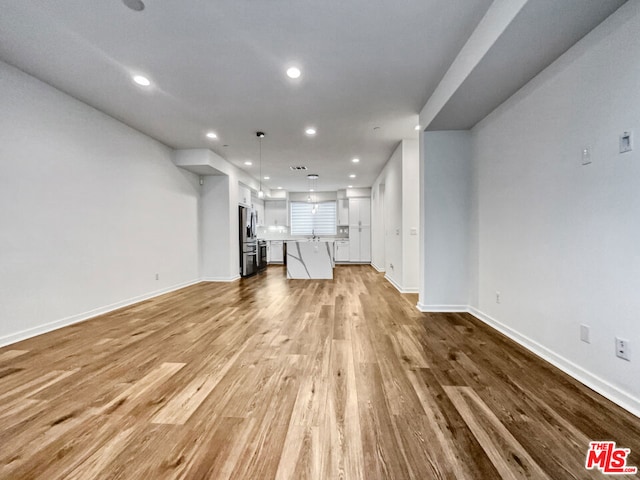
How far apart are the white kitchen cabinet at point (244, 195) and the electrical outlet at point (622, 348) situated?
6665mm

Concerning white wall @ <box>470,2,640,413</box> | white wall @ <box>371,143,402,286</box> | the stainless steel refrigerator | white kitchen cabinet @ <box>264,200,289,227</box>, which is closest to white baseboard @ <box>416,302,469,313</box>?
white wall @ <box>470,2,640,413</box>

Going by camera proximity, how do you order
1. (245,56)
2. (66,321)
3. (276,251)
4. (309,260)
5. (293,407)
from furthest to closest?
(276,251), (309,260), (66,321), (245,56), (293,407)

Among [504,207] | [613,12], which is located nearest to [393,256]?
[504,207]

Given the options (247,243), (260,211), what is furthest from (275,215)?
(247,243)

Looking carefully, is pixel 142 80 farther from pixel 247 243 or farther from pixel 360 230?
pixel 360 230

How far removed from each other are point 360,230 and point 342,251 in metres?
1.00

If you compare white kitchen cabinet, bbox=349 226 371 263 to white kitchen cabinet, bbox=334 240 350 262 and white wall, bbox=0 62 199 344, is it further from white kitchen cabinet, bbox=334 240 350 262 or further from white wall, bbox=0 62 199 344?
white wall, bbox=0 62 199 344

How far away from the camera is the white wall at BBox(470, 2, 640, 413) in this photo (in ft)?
5.46

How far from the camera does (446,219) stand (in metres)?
3.72

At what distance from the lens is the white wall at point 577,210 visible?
167cm

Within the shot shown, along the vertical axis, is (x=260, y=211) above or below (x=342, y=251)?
above

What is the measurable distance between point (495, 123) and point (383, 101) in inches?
52.0

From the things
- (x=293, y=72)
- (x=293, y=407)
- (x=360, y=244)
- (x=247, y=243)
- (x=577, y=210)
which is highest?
(x=293, y=72)

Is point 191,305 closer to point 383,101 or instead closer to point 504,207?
point 383,101
